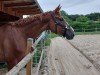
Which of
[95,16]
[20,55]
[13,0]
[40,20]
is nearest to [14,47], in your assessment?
[20,55]

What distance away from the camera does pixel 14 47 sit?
5812mm

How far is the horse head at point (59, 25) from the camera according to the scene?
6477mm

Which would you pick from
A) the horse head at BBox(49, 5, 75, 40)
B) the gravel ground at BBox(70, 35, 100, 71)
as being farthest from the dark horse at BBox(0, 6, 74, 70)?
the gravel ground at BBox(70, 35, 100, 71)

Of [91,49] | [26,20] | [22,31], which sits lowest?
[91,49]

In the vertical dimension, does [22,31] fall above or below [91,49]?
above

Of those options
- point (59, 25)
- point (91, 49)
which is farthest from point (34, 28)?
point (91, 49)

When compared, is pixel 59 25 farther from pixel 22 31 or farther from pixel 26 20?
pixel 22 31

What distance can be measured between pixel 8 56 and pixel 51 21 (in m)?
1.23

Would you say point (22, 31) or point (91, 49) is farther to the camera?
point (91, 49)

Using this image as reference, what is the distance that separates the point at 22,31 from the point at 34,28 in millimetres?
313

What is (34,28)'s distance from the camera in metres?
6.33

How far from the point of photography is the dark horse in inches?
226

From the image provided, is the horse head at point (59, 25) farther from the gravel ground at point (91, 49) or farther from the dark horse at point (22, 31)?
the gravel ground at point (91, 49)

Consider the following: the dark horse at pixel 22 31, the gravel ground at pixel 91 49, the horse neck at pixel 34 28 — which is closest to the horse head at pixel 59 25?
the dark horse at pixel 22 31
